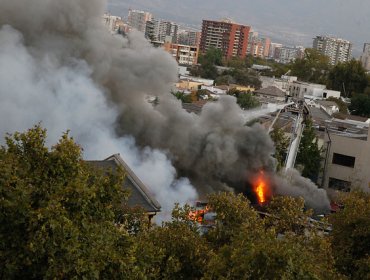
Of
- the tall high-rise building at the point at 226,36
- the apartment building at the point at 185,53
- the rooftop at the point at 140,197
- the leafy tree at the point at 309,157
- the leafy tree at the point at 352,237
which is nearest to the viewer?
the leafy tree at the point at 352,237

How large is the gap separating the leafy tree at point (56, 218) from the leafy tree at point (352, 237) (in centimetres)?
704

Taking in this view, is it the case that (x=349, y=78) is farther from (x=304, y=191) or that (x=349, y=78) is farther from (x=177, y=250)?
(x=177, y=250)

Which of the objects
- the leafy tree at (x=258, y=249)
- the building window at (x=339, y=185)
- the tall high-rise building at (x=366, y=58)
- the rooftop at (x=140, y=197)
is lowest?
the building window at (x=339, y=185)

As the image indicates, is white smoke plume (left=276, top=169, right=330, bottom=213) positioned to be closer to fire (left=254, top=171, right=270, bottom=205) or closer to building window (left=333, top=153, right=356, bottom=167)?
fire (left=254, top=171, right=270, bottom=205)

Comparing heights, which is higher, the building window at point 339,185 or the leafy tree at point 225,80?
the leafy tree at point 225,80

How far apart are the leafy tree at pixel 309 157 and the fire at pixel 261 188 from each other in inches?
185

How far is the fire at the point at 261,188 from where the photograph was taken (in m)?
32.4

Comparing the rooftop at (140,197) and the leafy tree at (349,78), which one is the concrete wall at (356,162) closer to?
the rooftop at (140,197)

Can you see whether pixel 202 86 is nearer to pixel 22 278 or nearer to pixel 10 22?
pixel 10 22

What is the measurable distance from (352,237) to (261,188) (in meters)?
16.0

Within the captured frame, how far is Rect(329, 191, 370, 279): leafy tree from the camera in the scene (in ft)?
53.0

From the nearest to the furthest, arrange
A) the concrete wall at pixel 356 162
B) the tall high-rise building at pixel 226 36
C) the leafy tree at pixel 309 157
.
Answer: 1. the concrete wall at pixel 356 162
2. the leafy tree at pixel 309 157
3. the tall high-rise building at pixel 226 36

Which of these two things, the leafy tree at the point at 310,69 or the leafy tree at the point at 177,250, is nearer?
the leafy tree at the point at 177,250

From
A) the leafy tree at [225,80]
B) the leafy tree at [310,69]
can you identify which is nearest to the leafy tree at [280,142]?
the leafy tree at [225,80]
